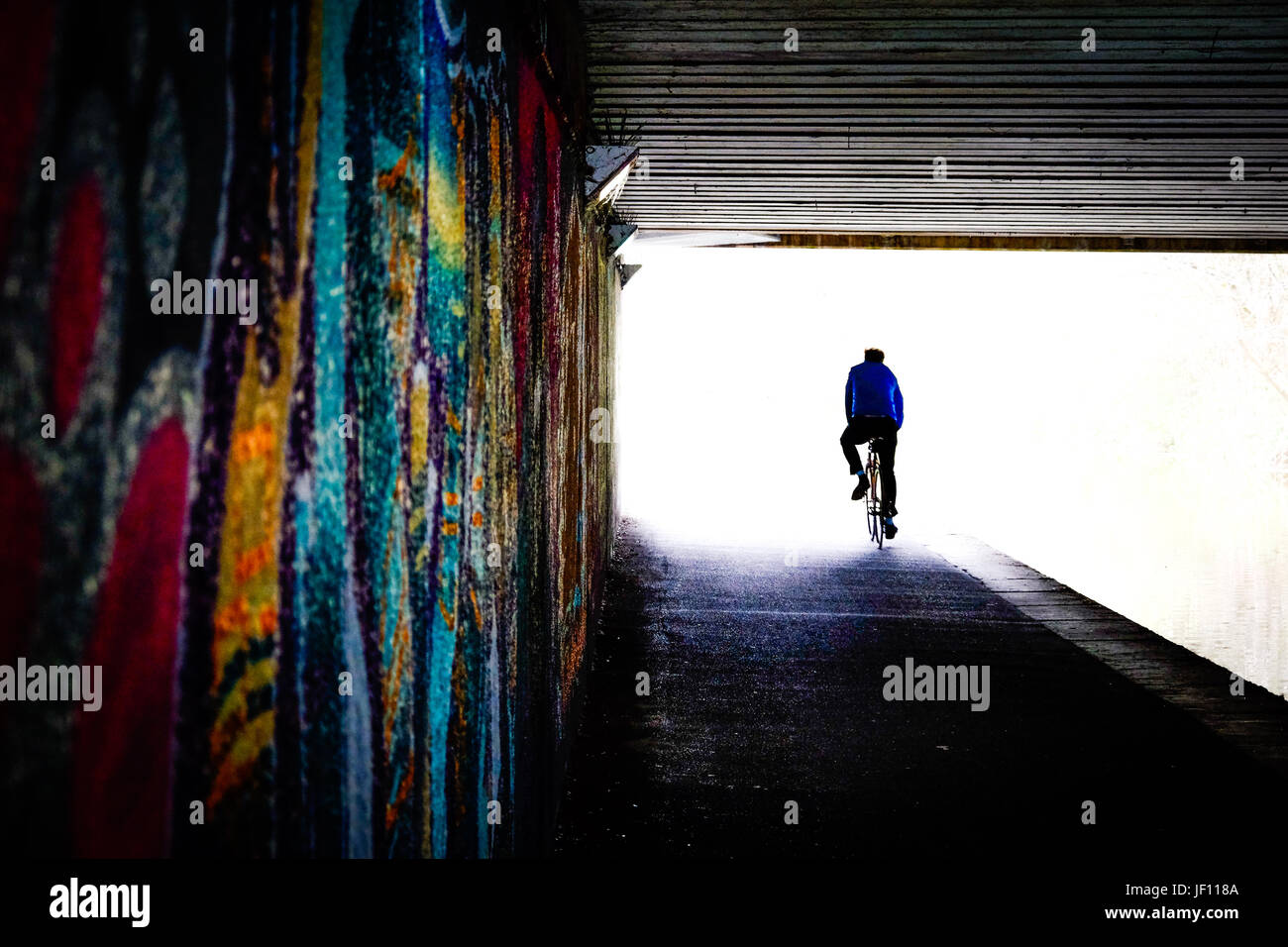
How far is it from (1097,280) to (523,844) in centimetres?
3416

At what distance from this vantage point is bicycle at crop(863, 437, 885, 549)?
11.2 metres

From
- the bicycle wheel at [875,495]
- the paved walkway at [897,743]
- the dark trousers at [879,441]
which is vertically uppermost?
the dark trousers at [879,441]

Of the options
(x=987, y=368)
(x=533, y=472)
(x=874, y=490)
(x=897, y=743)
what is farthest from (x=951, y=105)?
(x=987, y=368)

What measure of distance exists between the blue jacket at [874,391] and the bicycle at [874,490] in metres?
0.35

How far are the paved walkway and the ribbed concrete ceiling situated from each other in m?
3.25

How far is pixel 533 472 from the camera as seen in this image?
364 centimetres

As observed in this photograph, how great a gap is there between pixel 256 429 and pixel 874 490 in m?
10.7

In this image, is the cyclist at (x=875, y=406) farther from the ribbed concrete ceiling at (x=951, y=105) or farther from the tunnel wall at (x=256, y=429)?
the tunnel wall at (x=256, y=429)

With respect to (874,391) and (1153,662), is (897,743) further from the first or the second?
(874,391)

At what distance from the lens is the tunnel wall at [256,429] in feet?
3.20

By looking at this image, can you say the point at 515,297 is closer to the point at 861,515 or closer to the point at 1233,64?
the point at 1233,64

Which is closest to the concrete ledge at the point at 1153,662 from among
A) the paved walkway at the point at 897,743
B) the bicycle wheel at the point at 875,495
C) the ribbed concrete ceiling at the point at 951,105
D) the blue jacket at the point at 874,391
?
the paved walkway at the point at 897,743

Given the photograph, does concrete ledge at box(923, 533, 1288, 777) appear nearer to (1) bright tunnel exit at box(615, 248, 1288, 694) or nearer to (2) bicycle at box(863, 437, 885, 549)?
(2) bicycle at box(863, 437, 885, 549)
